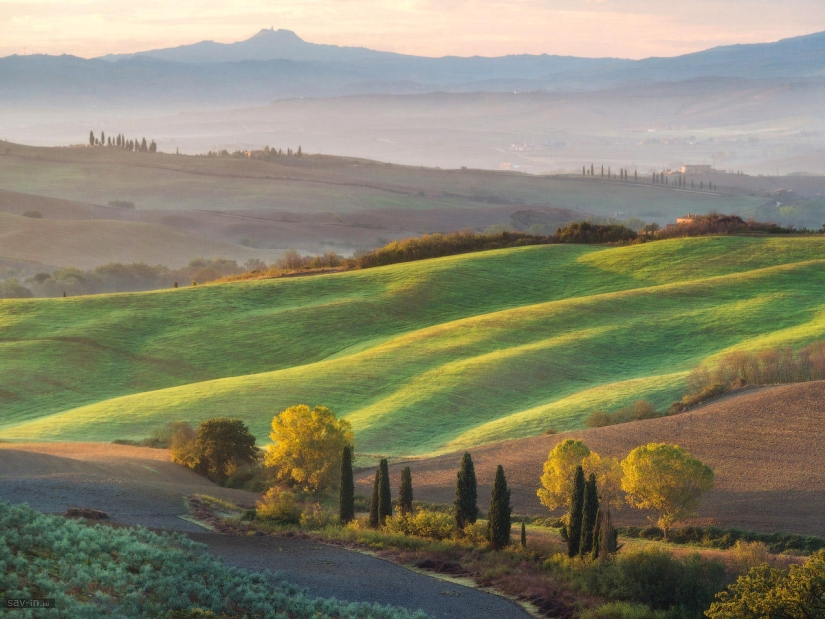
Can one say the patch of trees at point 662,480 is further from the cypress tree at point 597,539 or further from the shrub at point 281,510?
the shrub at point 281,510

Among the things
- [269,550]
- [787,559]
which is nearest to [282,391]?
[269,550]

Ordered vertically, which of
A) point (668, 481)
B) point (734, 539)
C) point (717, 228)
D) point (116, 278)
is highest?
point (717, 228)

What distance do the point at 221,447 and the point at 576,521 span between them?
57.2ft

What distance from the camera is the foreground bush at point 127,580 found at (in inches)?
766

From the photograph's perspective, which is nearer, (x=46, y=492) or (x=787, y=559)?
(x=787, y=559)

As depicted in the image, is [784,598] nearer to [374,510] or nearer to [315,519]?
[374,510]

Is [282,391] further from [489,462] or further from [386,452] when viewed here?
[489,462]

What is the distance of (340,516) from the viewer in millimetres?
32719

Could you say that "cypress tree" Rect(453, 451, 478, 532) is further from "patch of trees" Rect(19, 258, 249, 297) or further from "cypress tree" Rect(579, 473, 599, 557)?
"patch of trees" Rect(19, 258, 249, 297)

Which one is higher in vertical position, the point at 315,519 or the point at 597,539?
the point at 597,539

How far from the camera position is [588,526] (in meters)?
27.1

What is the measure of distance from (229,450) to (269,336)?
93.4 feet

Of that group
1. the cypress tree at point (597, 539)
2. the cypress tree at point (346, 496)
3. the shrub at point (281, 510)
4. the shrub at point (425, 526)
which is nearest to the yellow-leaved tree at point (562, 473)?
the shrub at point (425, 526)

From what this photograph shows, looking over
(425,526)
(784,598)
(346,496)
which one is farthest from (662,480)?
(784,598)
